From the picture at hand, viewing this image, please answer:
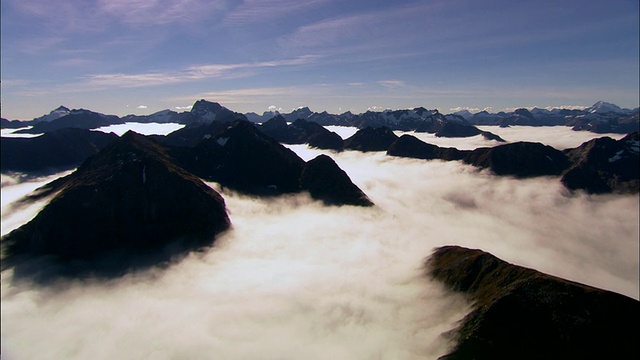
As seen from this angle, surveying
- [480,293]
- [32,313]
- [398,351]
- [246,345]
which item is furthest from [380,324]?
[32,313]

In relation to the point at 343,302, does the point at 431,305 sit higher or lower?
higher

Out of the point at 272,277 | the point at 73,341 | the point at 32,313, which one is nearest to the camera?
the point at 73,341

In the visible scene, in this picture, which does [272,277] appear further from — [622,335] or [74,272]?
[622,335]

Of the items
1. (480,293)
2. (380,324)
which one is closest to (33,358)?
(380,324)

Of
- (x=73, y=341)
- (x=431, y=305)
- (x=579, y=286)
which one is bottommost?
(x=73, y=341)

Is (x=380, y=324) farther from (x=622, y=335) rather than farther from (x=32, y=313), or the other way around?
(x=32, y=313)

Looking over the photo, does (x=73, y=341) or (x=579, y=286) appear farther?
(x=73, y=341)

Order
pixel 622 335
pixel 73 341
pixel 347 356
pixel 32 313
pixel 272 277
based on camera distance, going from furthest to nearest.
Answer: pixel 272 277 → pixel 32 313 → pixel 73 341 → pixel 347 356 → pixel 622 335
